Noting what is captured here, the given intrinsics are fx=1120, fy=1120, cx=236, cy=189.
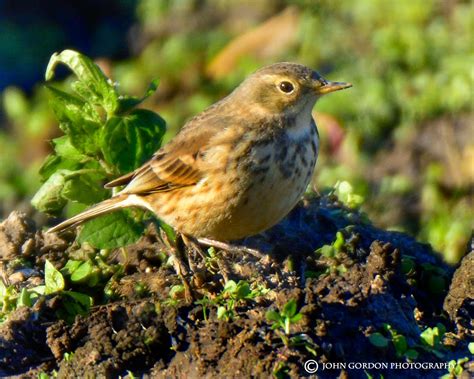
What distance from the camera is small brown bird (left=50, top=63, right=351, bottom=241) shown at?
18.8ft

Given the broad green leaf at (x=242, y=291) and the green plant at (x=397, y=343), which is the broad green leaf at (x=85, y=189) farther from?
the green plant at (x=397, y=343)

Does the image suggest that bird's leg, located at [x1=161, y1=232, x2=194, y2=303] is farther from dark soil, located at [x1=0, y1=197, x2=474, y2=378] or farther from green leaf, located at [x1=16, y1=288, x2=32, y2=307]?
green leaf, located at [x1=16, y1=288, x2=32, y2=307]

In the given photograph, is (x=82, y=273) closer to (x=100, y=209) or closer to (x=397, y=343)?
(x=100, y=209)

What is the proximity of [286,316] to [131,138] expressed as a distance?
1591 millimetres

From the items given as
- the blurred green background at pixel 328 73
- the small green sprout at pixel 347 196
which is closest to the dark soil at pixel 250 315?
the small green sprout at pixel 347 196

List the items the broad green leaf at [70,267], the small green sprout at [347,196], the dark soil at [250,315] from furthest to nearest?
the small green sprout at [347,196] → the broad green leaf at [70,267] → the dark soil at [250,315]

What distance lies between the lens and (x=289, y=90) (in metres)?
6.23

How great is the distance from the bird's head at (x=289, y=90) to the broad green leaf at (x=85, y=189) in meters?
0.95

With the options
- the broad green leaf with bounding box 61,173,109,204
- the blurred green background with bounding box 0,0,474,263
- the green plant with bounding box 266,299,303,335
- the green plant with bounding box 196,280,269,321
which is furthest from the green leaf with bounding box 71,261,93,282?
the blurred green background with bounding box 0,0,474,263

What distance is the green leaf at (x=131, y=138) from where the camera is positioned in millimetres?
5949

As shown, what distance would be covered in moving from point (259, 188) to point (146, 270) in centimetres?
78

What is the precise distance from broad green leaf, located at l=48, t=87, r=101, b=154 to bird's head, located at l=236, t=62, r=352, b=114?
89cm
